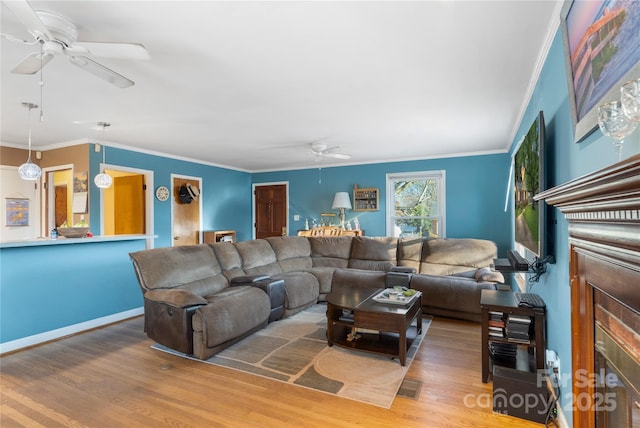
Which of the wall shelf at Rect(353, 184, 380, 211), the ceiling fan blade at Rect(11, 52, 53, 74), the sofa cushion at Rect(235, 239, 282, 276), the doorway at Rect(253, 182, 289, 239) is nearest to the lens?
the ceiling fan blade at Rect(11, 52, 53, 74)

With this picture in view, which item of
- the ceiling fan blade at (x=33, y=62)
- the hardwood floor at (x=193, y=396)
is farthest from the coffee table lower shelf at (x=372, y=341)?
the ceiling fan blade at (x=33, y=62)

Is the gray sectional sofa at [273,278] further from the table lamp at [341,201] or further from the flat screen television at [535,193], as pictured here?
the flat screen television at [535,193]

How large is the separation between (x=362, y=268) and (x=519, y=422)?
3.16 meters

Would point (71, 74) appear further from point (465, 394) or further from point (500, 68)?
point (465, 394)

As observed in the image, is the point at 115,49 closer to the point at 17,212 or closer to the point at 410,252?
the point at 410,252

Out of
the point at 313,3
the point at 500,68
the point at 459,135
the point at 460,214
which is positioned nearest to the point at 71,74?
the point at 313,3

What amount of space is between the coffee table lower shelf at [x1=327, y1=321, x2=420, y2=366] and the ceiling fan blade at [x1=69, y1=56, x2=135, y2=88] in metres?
2.65

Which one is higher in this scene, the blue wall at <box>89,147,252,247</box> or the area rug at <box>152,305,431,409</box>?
the blue wall at <box>89,147,252,247</box>

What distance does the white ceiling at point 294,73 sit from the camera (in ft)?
5.92

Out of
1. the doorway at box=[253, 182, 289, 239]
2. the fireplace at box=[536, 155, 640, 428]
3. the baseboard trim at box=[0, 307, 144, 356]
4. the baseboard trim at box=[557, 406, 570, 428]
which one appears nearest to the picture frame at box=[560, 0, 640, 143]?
the fireplace at box=[536, 155, 640, 428]

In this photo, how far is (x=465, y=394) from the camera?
7.36 ft

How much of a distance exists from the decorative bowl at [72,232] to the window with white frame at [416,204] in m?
4.97

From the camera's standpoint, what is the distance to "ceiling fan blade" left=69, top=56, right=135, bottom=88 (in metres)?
1.94

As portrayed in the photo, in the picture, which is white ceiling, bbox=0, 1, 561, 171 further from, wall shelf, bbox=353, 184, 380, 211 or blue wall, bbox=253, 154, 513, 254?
wall shelf, bbox=353, 184, 380, 211
